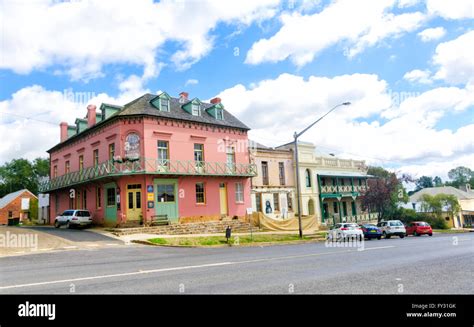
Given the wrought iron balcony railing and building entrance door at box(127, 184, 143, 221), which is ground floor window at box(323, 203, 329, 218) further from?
building entrance door at box(127, 184, 143, 221)

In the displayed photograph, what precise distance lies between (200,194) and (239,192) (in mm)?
4074

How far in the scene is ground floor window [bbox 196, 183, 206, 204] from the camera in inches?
1141

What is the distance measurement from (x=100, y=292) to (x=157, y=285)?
1083 mm

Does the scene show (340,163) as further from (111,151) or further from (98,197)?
(98,197)

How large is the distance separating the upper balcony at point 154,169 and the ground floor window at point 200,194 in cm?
125

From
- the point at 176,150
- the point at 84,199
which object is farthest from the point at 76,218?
the point at 176,150

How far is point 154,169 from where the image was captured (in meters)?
26.2

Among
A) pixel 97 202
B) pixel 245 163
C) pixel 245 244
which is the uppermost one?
pixel 245 163

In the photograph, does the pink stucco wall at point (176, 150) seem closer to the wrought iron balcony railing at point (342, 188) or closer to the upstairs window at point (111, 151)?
the upstairs window at point (111, 151)

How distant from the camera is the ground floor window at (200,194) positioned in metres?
29.0

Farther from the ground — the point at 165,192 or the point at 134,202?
the point at 165,192
